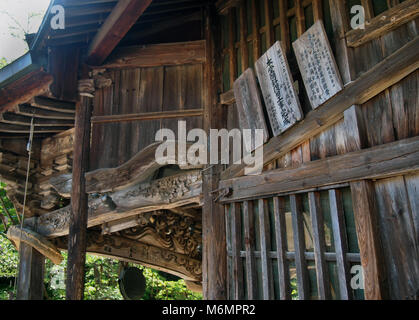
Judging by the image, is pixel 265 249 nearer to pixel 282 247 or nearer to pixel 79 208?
pixel 282 247

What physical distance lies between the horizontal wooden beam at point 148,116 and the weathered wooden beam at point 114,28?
88 cm

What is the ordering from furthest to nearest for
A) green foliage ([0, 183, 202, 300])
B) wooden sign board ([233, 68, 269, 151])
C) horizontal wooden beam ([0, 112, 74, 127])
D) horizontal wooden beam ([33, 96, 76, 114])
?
green foliage ([0, 183, 202, 300])
horizontal wooden beam ([0, 112, 74, 127])
horizontal wooden beam ([33, 96, 76, 114])
wooden sign board ([233, 68, 269, 151])

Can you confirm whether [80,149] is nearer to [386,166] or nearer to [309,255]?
[309,255]

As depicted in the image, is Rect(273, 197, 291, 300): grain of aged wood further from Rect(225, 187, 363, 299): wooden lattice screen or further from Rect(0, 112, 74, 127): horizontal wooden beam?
Rect(0, 112, 74, 127): horizontal wooden beam

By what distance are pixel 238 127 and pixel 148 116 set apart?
1376 mm

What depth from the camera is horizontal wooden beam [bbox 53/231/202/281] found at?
6688 mm

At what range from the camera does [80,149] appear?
5250mm

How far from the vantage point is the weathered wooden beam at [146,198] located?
4652 millimetres

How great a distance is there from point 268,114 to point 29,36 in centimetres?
343

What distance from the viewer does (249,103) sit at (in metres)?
4.06

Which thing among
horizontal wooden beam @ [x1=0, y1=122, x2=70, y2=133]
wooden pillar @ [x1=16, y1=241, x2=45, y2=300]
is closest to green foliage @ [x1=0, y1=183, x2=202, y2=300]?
wooden pillar @ [x1=16, y1=241, x2=45, y2=300]

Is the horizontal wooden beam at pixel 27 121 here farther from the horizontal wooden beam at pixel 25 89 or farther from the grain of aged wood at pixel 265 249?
the grain of aged wood at pixel 265 249

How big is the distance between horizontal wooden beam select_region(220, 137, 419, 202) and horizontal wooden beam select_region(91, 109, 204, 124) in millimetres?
1194
